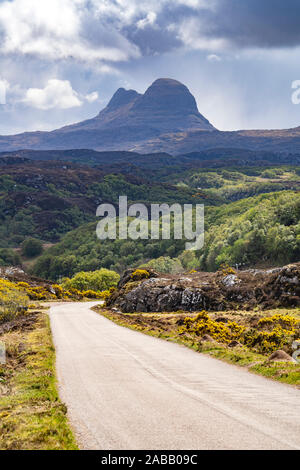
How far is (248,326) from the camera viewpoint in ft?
93.6

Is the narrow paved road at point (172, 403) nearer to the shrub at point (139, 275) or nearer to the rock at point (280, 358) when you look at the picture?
the rock at point (280, 358)

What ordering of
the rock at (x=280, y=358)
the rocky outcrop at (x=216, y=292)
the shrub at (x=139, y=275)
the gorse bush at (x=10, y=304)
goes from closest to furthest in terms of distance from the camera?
the rock at (x=280, y=358) < the rocky outcrop at (x=216, y=292) < the gorse bush at (x=10, y=304) < the shrub at (x=139, y=275)

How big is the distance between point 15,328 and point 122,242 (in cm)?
16173

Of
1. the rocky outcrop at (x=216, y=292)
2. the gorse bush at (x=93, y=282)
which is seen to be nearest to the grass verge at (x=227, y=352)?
the rocky outcrop at (x=216, y=292)

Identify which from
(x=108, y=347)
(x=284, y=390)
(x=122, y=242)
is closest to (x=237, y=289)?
(x=108, y=347)

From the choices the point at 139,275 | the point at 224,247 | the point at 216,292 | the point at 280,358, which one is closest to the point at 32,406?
the point at 280,358

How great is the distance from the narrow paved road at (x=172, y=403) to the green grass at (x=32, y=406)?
1.41ft

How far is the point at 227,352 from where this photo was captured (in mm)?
19078

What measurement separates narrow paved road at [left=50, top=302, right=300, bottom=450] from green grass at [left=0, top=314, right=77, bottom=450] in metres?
0.43

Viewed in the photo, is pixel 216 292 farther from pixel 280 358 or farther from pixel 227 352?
pixel 280 358

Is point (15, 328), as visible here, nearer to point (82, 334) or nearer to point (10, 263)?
point (82, 334)

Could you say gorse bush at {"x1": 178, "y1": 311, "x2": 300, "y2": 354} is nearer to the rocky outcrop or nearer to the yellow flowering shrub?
the yellow flowering shrub

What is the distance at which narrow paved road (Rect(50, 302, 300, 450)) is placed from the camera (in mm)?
8359

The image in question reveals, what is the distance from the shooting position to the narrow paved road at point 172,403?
8359 mm
